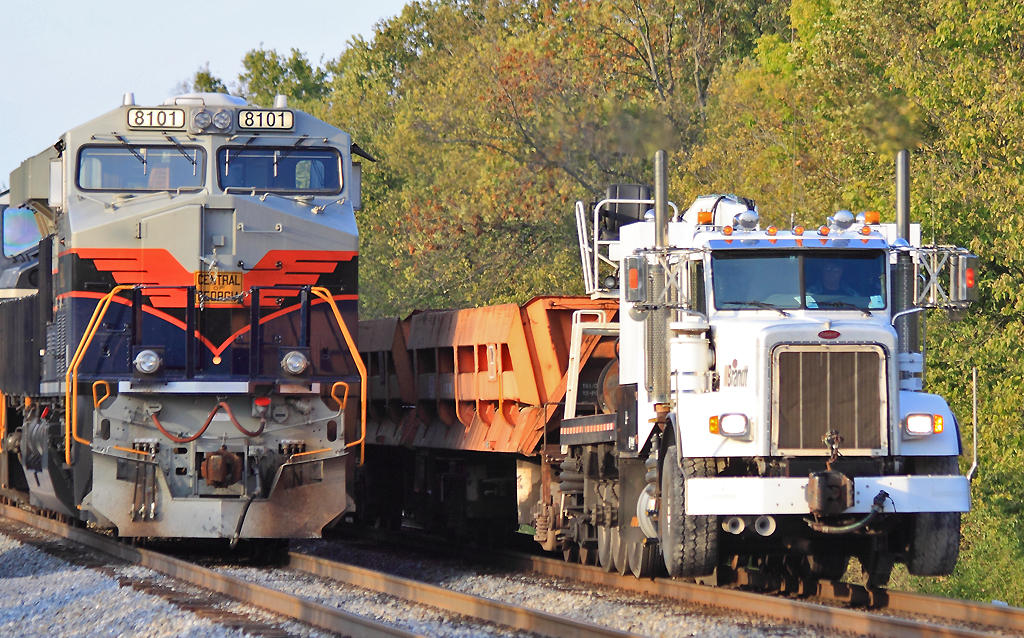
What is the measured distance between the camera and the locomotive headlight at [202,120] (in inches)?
597

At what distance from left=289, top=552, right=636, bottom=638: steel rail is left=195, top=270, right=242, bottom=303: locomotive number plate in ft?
9.50

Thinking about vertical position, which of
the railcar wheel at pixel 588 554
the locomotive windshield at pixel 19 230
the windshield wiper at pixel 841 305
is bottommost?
the railcar wheel at pixel 588 554

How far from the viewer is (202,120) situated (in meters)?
15.2

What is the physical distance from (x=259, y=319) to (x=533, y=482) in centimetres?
362

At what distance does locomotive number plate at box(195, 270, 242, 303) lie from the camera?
14883 mm

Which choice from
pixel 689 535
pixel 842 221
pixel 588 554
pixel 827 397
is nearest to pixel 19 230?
pixel 588 554

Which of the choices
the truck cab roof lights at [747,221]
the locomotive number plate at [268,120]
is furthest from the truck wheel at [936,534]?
the locomotive number plate at [268,120]

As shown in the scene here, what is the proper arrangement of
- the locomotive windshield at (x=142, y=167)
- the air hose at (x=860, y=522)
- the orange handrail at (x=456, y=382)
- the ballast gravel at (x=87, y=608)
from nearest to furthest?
the ballast gravel at (x=87, y=608) → the air hose at (x=860, y=522) → the locomotive windshield at (x=142, y=167) → the orange handrail at (x=456, y=382)

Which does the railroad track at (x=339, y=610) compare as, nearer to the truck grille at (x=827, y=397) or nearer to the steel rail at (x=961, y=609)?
the truck grille at (x=827, y=397)

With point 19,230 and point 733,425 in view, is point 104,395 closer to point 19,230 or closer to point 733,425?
point 19,230

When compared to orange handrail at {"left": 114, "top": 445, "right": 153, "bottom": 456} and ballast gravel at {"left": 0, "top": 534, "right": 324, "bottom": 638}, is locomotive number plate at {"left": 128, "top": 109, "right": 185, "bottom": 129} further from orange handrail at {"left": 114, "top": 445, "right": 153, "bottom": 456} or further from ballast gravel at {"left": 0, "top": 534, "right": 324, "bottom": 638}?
ballast gravel at {"left": 0, "top": 534, "right": 324, "bottom": 638}

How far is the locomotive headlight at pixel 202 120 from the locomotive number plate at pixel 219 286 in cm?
157

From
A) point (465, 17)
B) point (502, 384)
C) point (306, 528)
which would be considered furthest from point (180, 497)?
point (465, 17)

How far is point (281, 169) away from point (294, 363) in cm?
219
